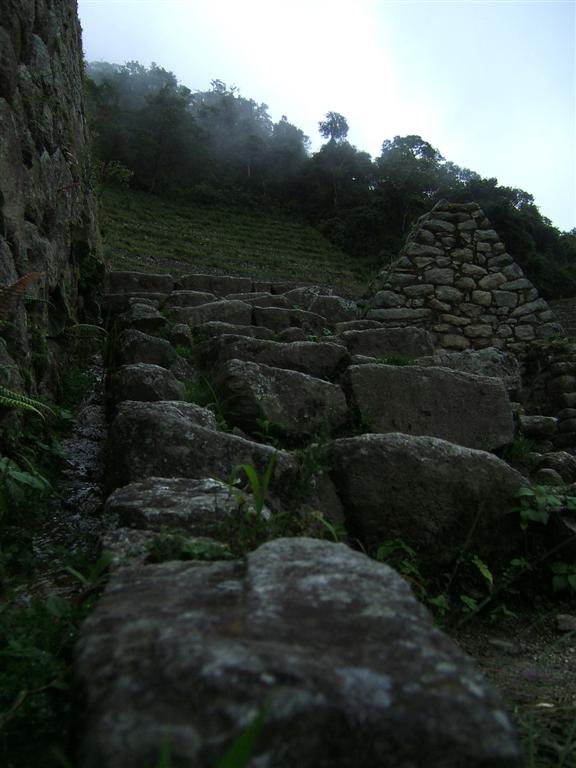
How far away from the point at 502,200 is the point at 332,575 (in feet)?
91.6

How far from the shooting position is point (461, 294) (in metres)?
6.82

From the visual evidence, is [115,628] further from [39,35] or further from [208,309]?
[208,309]

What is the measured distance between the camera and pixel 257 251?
2094cm

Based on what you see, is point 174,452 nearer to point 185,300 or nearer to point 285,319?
point 285,319

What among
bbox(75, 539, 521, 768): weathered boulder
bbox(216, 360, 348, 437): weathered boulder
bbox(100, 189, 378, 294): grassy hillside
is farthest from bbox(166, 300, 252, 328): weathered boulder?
bbox(75, 539, 521, 768): weathered boulder

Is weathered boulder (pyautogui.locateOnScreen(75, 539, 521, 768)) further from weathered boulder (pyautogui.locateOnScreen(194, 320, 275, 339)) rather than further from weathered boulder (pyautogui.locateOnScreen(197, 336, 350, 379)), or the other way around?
weathered boulder (pyautogui.locateOnScreen(194, 320, 275, 339))

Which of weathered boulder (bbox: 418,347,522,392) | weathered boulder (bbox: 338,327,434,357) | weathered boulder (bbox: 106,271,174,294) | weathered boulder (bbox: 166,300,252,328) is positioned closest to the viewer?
weathered boulder (bbox: 418,347,522,392)

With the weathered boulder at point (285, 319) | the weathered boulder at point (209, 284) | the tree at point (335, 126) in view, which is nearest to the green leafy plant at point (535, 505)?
the weathered boulder at point (285, 319)

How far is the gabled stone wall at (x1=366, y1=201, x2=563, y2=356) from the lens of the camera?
6.65 m

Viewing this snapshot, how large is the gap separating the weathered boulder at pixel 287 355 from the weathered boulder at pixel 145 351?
33 cm

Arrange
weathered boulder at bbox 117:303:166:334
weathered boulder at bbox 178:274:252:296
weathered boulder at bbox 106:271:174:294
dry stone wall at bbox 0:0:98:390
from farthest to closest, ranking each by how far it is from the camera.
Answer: weathered boulder at bbox 178:274:252:296 → weathered boulder at bbox 106:271:174:294 → weathered boulder at bbox 117:303:166:334 → dry stone wall at bbox 0:0:98:390

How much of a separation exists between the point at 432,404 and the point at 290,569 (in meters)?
2.40

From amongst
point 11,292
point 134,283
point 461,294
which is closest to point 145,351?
point 11,292

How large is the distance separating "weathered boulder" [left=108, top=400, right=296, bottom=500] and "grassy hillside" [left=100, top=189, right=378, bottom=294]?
7.50 meters
